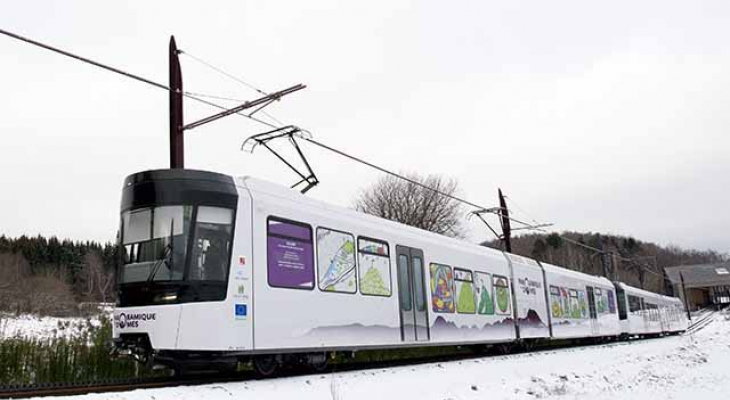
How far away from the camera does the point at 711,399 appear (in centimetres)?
1123

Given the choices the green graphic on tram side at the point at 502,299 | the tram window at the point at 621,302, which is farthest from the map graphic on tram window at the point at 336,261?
the tram window at the point at 621,302

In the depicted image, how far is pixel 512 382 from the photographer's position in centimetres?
1088

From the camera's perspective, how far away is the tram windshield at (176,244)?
28.1ft

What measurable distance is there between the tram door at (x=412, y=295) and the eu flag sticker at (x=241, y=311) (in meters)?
4.63

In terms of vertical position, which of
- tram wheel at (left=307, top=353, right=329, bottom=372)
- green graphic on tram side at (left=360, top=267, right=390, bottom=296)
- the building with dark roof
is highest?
the building with dark roof

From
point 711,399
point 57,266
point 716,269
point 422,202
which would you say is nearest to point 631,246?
point 716,269

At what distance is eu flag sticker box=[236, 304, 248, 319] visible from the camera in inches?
348

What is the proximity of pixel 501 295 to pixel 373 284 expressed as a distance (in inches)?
284

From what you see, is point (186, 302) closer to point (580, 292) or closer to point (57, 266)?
point (580, 292)

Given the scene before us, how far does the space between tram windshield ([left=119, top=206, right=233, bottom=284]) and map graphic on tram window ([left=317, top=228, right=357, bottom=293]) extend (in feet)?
6.90

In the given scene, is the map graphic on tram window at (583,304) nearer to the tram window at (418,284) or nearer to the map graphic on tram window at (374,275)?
the tram window at (418,284)

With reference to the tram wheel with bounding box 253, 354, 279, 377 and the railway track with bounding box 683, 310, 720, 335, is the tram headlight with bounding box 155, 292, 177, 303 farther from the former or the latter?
the railway track with bounding box 683, 310, 720, 335

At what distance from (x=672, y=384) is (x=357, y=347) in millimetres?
7293

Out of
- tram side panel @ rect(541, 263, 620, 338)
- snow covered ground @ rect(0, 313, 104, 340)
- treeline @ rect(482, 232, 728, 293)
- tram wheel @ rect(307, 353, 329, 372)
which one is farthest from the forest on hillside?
tram wheel @ rect(307, 353, 329, 372)
